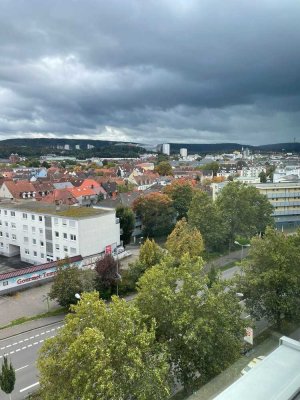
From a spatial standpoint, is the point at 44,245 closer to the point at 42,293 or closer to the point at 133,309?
the point at 42,293

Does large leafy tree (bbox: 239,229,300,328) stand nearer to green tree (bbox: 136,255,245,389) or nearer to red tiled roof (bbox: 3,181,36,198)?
green tree (bbox: 136,255,245,389)

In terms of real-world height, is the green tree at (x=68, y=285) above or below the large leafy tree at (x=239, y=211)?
below

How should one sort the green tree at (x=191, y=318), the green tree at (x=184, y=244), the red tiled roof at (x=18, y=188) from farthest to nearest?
the red tiled roof at (x=18, y=188)
the green tree at (x=184, y=244)
the green tree at (x=191, y=318)

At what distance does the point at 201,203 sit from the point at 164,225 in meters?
4.34

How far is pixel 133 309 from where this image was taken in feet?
16.6

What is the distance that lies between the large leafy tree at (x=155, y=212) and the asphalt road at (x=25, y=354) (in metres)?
10.8

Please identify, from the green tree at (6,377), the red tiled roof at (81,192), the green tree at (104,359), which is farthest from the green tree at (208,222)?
the red tiled roof at (81,192)

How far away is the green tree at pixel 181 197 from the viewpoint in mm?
22031

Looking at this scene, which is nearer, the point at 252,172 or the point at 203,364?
the point at 203,364

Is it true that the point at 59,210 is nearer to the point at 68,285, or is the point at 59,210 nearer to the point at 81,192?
the point at 68,285

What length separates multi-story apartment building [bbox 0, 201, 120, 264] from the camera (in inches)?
582

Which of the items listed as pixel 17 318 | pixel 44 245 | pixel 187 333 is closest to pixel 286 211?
pixel 44 245

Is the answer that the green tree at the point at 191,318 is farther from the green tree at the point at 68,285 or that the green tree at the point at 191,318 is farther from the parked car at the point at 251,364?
the green tree at the point at 68,285

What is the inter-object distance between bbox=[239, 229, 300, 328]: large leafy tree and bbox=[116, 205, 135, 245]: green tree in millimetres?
10844
